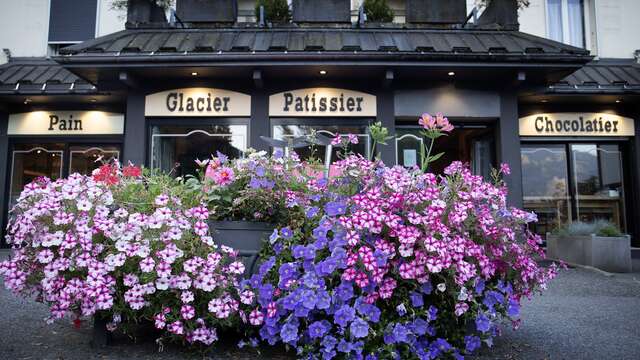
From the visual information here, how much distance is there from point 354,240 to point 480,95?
6.23m

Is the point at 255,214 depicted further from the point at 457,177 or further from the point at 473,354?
the point at 473,354

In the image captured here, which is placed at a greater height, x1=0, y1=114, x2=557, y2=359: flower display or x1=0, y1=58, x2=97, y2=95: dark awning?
x1=0, y1=58, x2=97, y2=95: dark awning

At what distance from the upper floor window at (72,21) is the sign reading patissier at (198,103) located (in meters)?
3.47

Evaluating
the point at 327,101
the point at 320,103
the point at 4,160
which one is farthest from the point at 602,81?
the point at 4,160

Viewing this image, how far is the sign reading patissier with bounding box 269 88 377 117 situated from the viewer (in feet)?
24.3

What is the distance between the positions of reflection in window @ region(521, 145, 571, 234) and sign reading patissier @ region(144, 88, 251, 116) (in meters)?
5.37

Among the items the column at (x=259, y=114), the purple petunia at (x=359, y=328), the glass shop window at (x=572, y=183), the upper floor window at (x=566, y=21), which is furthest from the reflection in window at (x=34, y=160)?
the upper floor window at (x=566, y=21)

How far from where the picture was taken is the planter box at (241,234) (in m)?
2.42

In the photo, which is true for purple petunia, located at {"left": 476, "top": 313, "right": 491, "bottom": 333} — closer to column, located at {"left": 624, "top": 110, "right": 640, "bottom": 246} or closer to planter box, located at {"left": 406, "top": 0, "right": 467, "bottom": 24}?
planter box, located at {"left": 406, "top": 0, "right": 467, "bottom": 24}

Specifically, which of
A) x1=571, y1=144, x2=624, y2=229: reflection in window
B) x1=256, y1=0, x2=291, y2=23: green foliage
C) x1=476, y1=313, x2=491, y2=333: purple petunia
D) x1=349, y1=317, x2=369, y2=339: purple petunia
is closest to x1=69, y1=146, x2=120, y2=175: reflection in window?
x1=256, y1=0, x2=291, y2=23: green foliage

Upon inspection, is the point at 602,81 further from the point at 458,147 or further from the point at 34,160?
the point at 34,160

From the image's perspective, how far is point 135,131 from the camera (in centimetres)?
736

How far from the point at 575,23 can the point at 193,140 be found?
26.9 ft

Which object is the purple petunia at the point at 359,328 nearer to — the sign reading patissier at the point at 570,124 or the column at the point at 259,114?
the column at the point at 259,114
